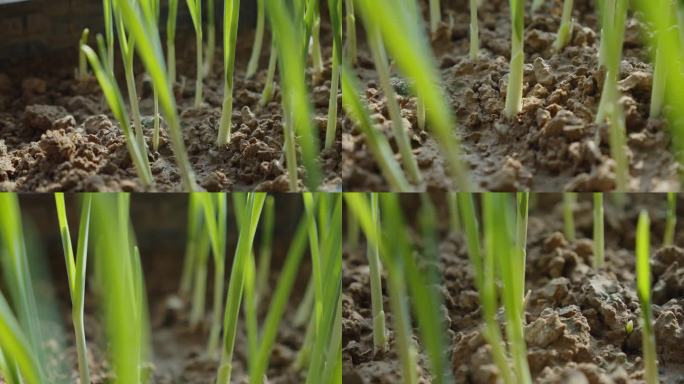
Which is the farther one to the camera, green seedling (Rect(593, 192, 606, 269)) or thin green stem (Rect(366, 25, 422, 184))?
green seedling (Rect(593, 192, 606, 269))

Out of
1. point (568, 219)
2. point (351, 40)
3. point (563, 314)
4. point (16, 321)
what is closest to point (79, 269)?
point (16, 321)

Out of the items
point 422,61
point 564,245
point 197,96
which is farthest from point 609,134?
point 197,96

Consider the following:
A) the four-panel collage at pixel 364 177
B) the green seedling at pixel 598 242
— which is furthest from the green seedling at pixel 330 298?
the green seedling at pixel 598 242

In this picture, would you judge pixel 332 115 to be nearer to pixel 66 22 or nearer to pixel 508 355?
pixel 508 355

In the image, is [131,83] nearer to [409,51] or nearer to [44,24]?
[44,24]

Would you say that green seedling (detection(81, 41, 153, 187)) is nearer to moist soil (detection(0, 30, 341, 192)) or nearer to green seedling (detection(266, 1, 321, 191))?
moist soil (detection(0, 30, 341, 192))

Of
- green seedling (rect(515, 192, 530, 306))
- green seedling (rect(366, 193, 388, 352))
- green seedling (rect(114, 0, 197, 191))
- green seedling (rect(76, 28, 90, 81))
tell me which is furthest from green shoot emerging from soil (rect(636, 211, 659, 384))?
green seedling (rect(76, 28, 90, 81))

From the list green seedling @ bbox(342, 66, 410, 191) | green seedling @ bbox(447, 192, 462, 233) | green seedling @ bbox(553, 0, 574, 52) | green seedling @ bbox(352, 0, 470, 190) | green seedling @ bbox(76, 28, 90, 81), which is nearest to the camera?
green seedling @ bbox(352, 0, 470, 190)

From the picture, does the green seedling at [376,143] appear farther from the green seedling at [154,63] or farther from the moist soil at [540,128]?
the green seedling at [154,63]
